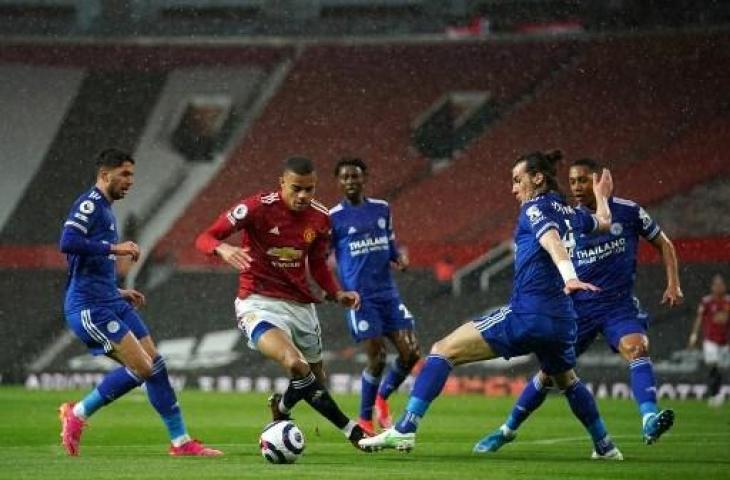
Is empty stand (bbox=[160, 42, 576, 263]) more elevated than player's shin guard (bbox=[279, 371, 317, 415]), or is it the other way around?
empty stand (bbox=[160, 42, 576, 263])

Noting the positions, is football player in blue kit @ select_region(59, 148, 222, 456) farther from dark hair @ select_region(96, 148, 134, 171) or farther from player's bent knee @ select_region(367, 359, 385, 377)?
player's bent knee @ select_region(367, 359, 385, 377)

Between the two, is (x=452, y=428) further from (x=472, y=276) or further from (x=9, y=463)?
(x=472, y=276)

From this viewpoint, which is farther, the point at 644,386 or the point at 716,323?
the point at 716,323

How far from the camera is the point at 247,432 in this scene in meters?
14.8

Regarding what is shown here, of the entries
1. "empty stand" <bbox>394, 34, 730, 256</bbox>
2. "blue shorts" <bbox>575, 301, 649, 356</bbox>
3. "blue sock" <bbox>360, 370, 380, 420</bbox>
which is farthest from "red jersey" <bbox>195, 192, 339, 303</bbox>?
"empty stand" <bbox>394, 34, 730, 256</bbox>

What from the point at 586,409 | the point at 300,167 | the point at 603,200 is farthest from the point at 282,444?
the point at 603,200

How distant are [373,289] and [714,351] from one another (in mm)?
9524

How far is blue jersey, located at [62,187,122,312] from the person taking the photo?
1110 cm

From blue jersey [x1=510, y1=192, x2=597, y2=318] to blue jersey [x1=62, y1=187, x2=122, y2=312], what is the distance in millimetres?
3010

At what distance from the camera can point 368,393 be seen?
1461 centimetres

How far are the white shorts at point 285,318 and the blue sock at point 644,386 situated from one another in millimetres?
2544

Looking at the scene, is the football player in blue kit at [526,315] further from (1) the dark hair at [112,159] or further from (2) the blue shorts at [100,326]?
(1) the dark hair at [112,159]

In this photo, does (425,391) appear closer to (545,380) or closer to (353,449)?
(545,380)

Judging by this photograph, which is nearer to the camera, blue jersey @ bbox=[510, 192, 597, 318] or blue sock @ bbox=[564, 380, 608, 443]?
blue jersey @ bbox=[510, 192, 597, 318]
